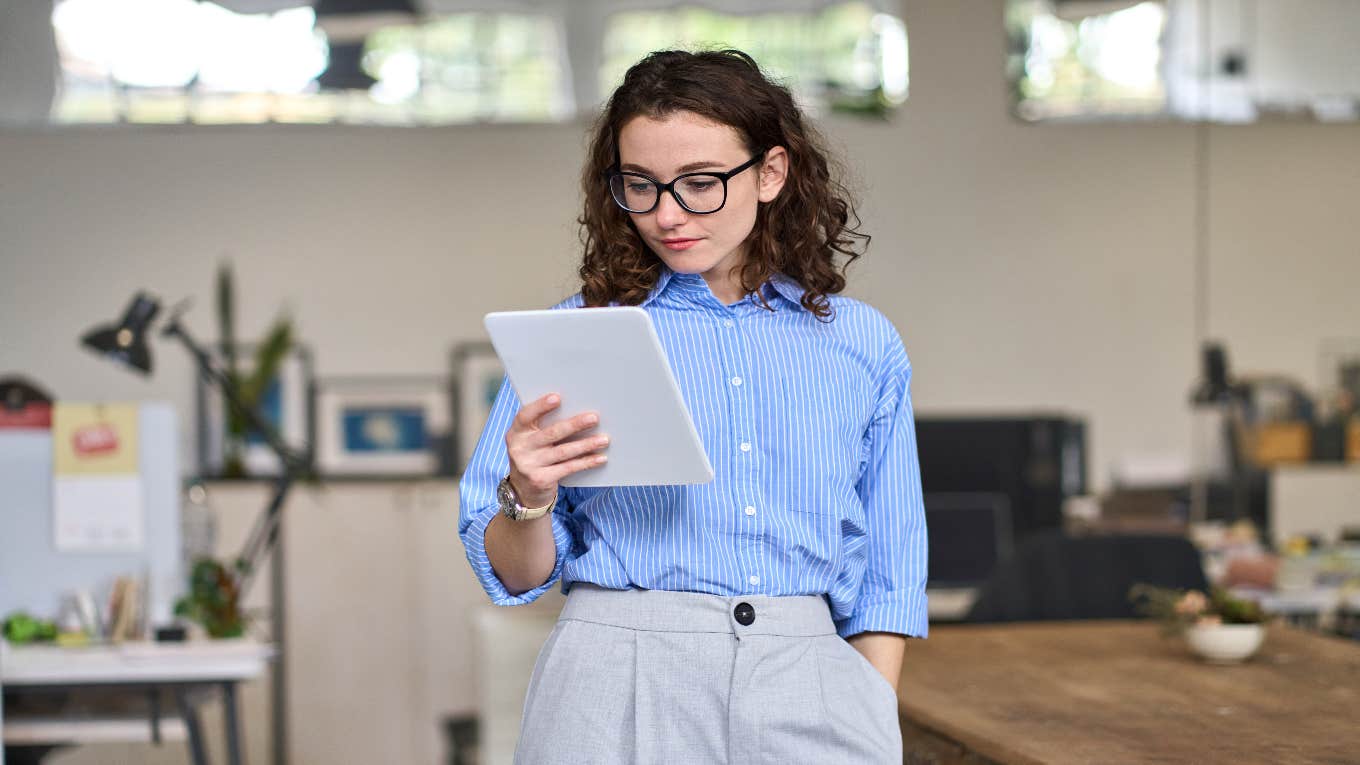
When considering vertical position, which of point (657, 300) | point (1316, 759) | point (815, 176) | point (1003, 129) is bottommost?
point (1316, 759)

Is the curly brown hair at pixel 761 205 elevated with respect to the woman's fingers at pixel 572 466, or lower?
elevated

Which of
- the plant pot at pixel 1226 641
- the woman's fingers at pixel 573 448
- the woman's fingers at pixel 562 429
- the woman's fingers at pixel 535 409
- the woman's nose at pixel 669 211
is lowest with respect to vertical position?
the plant pot at pixel 1226 641

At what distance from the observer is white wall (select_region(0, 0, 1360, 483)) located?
581 centimetres

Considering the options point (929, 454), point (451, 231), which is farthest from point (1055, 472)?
point (451, 231)

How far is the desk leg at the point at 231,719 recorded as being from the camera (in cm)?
325

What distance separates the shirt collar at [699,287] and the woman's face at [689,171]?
0.03 metres

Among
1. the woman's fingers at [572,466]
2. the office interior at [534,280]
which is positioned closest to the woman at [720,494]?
the woman's fingers at [572,466]

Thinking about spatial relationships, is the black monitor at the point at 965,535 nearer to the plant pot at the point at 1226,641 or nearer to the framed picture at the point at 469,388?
the framed picture at the point at 469,388

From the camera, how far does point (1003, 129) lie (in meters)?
5.91

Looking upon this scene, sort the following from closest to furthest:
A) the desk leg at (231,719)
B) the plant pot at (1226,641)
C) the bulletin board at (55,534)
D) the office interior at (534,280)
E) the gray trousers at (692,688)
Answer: the gray trousers at (692,688) → the plant pot at (1226,641) → the desk leg at (231,719) → the bulletin board at (55,534) → the office interior at (534,280)

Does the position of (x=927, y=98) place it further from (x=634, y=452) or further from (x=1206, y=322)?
(x=634, y=452)

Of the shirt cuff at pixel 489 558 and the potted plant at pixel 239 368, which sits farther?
the potted plant at pixel 239 368

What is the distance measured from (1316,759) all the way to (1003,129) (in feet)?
14.7

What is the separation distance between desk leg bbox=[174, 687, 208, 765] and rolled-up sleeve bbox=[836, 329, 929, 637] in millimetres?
2107
